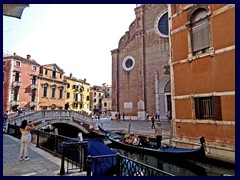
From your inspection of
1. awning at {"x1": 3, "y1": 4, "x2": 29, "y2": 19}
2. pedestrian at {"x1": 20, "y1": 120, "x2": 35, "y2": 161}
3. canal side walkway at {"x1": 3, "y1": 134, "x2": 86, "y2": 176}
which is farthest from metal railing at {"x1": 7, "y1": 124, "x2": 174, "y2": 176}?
awning at {"x1": 3, "y1": 4, "x2": 29, "y2": 19}

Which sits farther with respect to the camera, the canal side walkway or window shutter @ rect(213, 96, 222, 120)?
window shutter @ rect(213, 96, 222, 120)

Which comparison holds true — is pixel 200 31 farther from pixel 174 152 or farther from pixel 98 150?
pixel 98 150

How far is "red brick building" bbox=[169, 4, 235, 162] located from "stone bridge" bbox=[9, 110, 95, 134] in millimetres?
9029

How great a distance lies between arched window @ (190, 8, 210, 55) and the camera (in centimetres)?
756

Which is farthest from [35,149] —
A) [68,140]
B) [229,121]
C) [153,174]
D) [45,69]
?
[45,69]

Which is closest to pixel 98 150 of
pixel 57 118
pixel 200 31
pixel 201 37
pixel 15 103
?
pixel 201 37

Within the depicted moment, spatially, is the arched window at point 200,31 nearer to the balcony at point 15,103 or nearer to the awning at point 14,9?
the awning at point 14,9

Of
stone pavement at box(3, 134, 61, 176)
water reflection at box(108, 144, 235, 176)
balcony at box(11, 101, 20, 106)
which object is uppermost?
balcony at box(11, 101, 20, 106)

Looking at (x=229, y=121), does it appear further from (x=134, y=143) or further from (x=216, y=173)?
(x=134, y=143)

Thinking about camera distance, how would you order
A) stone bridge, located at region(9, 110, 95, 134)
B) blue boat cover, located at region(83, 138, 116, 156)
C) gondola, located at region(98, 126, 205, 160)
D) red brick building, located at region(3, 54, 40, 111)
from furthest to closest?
red brick building, located at region(3, 54, 40, 111)
stone bridge, located at region(9, 110, 95, 134)
gondola, located at region(98, 126, 205, 160)
blue boat cover, located at region(83, 138, 116, 156)

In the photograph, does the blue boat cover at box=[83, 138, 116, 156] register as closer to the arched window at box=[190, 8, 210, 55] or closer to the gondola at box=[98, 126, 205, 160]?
the gondola at box=[98, 126, 205, 160]

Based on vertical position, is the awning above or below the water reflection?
above

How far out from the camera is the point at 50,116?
13.9 meters

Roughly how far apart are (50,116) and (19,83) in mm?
9220
